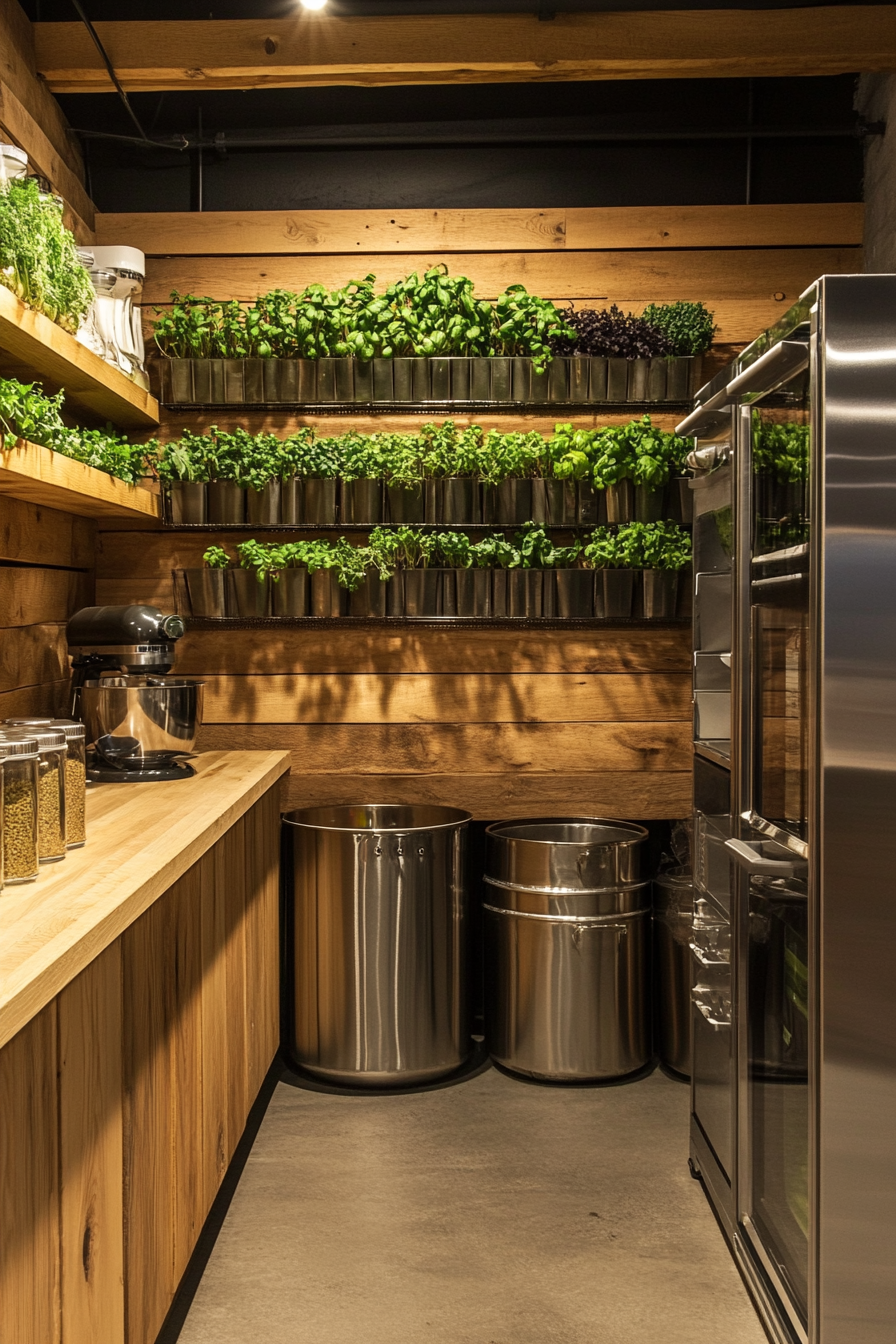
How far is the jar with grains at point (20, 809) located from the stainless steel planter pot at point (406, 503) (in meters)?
1.99

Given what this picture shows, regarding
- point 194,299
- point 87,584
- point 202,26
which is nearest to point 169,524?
point 87,584

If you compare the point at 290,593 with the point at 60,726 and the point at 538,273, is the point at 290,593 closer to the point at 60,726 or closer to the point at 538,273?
the point at 538,273

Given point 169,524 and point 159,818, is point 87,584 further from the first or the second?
point 159,818

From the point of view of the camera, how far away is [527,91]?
12.3 ft

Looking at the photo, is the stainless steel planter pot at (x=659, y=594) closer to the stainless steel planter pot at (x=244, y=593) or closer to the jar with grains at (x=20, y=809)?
the stainless steel planter pot at (x=244, y=593)

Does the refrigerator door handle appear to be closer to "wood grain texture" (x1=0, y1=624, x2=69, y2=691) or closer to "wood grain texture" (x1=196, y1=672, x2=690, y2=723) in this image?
"wood grain texture" (x1=196, y1=672, x2=690, y2=723)

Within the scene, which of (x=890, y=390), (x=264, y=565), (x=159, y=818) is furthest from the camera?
(x=264, y=565)

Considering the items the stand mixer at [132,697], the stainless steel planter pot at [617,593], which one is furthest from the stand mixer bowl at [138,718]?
the stainless steel planter pot at [617,593]

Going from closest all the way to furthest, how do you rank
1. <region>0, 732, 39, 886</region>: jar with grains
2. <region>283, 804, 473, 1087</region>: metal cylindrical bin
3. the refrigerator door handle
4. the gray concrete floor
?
1. <region>0, 732, 39, 886</region>: jar with grains
2. the refrigerator door handle
3. the gray concrete floor
4. <region>283, 804, 473, 1087</region>: metal cylindrical bin

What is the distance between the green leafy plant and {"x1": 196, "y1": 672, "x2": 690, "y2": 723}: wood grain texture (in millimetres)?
1052

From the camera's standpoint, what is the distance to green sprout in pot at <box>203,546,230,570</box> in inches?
137

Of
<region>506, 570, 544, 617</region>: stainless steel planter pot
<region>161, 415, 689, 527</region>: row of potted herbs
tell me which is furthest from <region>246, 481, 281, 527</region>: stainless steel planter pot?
<region>506, 570, 544, 617</region>: stainless steel planter pot

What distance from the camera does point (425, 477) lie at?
139 inches

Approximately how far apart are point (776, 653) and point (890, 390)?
0.55 m
